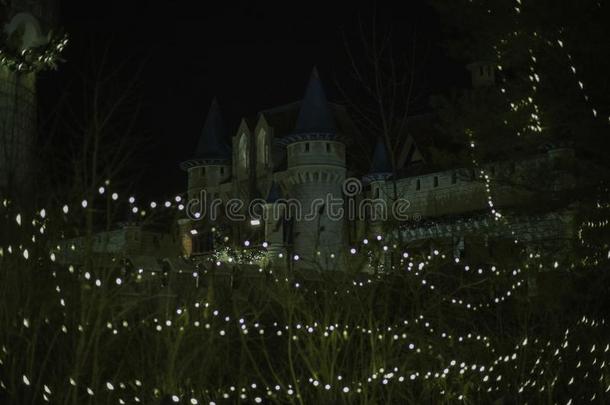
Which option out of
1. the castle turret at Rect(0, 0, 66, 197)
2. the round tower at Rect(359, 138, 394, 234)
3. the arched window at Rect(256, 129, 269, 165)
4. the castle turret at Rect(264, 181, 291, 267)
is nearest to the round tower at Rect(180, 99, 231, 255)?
the arched window at Rect(256, 129, 269, 165)

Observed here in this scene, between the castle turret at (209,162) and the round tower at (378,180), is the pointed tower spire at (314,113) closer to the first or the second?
the round tower at (378,180)

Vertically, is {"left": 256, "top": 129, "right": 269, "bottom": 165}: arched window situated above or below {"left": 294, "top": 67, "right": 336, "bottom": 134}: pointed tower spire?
below

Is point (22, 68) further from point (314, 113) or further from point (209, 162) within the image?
point (209, 162)

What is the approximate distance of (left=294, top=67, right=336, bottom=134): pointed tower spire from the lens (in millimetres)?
40562

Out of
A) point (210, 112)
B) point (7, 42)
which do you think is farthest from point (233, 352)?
point (210, 112)

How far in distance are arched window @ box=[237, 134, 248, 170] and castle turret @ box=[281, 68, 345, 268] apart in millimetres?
4202

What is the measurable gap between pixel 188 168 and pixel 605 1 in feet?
129

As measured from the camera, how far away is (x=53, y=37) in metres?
7.73

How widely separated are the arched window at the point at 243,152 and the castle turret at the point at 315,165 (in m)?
4.20

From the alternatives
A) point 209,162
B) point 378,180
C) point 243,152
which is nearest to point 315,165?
point 378,180

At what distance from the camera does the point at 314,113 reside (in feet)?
134

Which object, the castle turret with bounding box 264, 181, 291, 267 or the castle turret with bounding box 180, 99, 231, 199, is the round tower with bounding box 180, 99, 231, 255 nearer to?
the castle turret with bounding box 180, 99, 231, 199

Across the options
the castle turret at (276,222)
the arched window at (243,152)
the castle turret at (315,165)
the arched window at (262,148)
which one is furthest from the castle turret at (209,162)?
the castle turret at (315,165)

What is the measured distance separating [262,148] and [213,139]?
14.3ft
